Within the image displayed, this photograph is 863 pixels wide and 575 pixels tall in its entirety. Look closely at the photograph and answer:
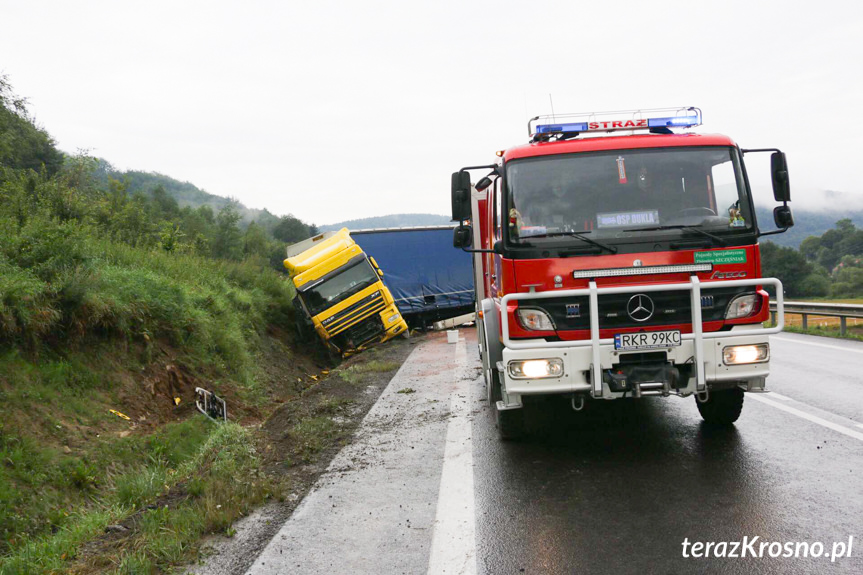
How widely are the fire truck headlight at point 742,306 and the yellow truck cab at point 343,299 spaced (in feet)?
48.6

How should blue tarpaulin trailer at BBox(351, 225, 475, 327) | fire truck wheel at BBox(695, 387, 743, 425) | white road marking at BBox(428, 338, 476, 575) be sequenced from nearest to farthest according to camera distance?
white road marking at BBox(428, 338, 476, 575) → fire truck wheel at BBox(695, 387, 743, 425) → blue tarpaulin trailer at BBox(351, 225, 475, 327)

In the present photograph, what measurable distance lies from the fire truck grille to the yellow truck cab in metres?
14.5

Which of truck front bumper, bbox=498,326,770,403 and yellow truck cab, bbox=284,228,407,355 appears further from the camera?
yellow truck cab, bbox=284,228,407,355

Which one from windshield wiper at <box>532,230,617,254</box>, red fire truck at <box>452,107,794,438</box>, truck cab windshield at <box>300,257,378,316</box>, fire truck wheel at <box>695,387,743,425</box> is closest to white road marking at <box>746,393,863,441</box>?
fire truck wheel at <box>695,387,743,425</box>

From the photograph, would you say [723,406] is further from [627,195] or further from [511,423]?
[627,195]

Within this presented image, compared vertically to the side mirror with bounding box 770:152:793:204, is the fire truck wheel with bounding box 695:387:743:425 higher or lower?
lower

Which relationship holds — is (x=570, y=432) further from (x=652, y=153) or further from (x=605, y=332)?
(x=652, y=153)

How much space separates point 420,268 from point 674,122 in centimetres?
1748

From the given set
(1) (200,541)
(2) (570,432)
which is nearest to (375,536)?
(1) (200,541)

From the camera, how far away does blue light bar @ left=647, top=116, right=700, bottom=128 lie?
20.9ft

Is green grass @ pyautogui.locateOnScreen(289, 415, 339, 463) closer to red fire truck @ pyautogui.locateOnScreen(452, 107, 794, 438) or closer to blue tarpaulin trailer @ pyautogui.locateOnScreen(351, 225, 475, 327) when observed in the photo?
red fire truck @ pyautogui.locateOnScreen(452, 107, 794, 438)

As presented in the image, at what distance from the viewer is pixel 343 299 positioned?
19.6m

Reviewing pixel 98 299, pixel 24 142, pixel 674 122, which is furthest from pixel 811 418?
pixel 24 142

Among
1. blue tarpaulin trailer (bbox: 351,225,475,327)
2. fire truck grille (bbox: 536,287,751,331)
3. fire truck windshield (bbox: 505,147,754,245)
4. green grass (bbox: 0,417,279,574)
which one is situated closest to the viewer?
green grass (bbox: 0,417,279,574)
